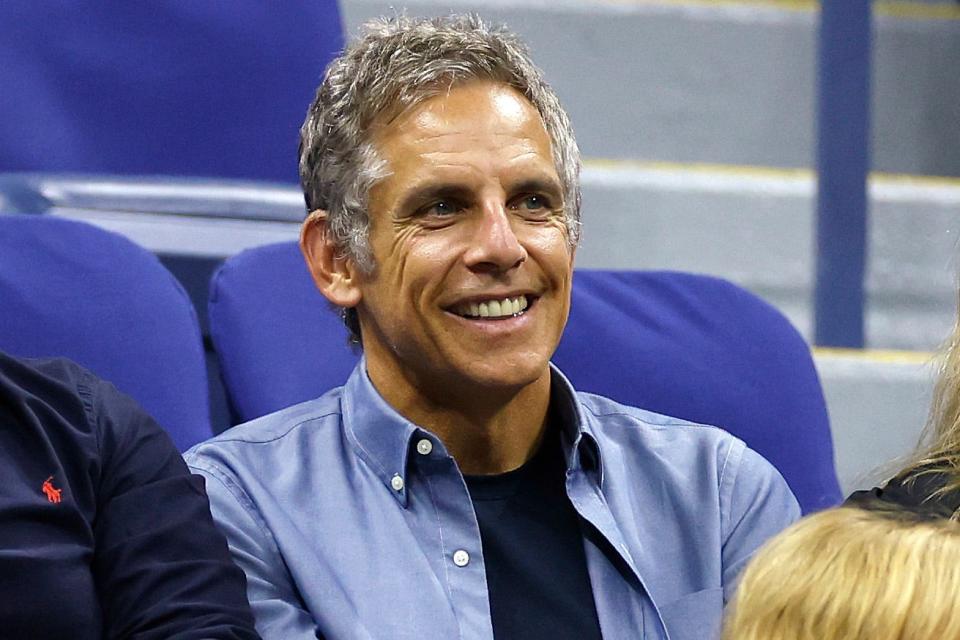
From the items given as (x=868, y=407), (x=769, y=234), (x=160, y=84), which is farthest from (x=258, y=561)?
(x=769, y=234)

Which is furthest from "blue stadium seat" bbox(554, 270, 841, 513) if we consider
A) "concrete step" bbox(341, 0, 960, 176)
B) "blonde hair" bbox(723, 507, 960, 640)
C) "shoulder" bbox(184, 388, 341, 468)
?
"concrete step" bbox(341, 0, 960, 176)

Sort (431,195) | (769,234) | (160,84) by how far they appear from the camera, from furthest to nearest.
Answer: (769,234), (160,84), (431,195)

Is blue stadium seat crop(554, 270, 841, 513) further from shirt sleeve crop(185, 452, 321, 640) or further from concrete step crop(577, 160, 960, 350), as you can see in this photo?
concrete step crop(577, 160, 960, 350)

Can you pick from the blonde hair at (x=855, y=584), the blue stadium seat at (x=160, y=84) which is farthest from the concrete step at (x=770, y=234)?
the blonde hair at (x=855, y=584)

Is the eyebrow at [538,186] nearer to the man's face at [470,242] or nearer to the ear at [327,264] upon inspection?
the man's face at [470,242]

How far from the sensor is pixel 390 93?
1015 millimetres

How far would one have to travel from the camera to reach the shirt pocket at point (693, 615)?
0.97 meters

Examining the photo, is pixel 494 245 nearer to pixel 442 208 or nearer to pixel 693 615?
pixel 442 208

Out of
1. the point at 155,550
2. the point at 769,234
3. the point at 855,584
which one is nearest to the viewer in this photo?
the point at 855,584

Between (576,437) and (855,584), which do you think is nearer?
(855,584)

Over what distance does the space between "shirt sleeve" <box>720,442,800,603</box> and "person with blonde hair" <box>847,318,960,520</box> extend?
2.4 inches

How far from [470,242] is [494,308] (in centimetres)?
4

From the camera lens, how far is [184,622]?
33.9 inches

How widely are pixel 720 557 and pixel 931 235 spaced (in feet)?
3.99
